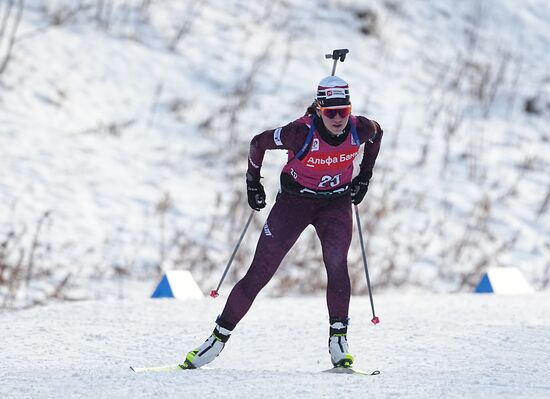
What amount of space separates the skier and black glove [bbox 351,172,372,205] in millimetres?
119

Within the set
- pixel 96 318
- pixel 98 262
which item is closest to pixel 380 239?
pixel 98 262

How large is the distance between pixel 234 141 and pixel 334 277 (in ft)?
24.6

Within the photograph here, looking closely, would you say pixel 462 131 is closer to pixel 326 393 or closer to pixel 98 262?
pixel 98 262

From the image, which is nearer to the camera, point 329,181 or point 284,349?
point 329,181

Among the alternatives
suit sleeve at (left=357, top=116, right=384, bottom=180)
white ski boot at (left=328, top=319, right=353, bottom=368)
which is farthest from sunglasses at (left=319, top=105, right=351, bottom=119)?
white ski boot at (left=328, top=319, right=353, bottom=368)

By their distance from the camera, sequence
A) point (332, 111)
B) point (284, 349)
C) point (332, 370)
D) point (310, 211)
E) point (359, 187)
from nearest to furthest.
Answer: point (332, 111) → point (332, 370) → point (310, 211) → point (359, 187) → point (284, 349)

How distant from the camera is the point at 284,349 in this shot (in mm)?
6340

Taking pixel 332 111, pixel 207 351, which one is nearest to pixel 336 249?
pixel 332 111

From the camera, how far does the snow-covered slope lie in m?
10.5

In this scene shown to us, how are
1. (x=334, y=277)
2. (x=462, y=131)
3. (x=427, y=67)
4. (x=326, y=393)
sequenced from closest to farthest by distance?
1. (x=326, y=393)
2. (x=334, y=277)
3. (x=462, y=131)
4. (x=427, y=67)

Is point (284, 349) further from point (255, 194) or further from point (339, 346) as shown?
point (255, 194)

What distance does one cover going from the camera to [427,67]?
615 inches

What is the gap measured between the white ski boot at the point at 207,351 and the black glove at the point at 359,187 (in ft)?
3.35

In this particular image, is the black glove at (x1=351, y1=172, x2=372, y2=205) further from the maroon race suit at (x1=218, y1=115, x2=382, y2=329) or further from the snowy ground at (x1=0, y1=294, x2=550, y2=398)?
the snowy ground at (x1=0, y1=294, x2=550, y2=398)
